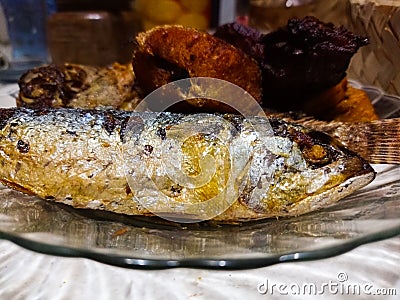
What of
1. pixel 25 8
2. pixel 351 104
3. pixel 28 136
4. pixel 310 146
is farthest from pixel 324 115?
pixel 25 8

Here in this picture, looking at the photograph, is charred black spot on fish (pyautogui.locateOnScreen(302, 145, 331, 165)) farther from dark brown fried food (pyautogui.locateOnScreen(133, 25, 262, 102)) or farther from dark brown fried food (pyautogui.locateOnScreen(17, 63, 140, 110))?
dark brown fried food (pyautogui.locateOnScreen(17, 63, 140, 110))

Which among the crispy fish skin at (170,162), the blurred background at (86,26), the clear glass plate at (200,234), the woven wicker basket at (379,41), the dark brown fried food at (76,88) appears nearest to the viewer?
the clear glass plate at (200,234)

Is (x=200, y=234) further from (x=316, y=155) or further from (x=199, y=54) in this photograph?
(x=199, y=54)

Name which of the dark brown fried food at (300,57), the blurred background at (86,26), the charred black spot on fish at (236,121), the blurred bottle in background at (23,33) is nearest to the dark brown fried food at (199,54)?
the dark brown fried food at (300,57)

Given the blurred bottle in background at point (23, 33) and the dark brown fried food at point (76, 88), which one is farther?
the blurred bottle in background at point (23, 33)

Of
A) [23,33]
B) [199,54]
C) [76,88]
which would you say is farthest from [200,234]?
[23,33]

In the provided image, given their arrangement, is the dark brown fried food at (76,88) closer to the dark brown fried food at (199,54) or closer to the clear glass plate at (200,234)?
the dark brown fried food at (199,54)
